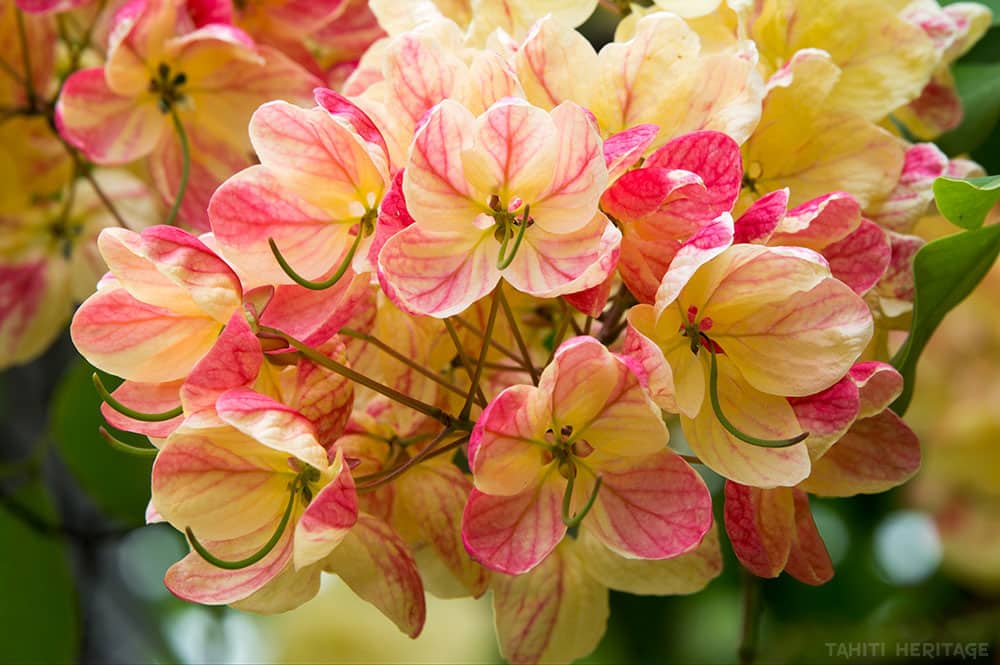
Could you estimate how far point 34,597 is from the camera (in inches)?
21.3

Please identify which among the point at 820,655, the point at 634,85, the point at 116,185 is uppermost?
the point at 634,85

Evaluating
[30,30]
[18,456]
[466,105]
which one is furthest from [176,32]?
[18,456]

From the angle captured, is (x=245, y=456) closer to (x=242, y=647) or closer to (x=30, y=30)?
(x=30, y=30)

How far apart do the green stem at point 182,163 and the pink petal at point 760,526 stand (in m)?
0.22

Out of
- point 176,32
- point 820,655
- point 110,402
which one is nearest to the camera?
point 110,402

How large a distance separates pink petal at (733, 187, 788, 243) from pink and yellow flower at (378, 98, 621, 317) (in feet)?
0.11

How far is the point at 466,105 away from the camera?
0.31 meters

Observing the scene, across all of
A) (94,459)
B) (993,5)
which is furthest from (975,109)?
(94,459)

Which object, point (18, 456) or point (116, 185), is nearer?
point (116, 185)

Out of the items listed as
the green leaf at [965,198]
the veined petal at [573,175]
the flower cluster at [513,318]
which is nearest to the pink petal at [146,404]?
the flower cluster at [513,318]

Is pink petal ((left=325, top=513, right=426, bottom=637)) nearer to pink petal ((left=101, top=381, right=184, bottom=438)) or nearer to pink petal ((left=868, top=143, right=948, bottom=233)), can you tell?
pink petal ((left=101, top=381, right=184, bottom=438))

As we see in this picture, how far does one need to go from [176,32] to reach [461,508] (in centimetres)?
21

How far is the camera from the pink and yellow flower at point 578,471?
0.29 m

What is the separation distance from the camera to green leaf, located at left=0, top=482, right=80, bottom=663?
20.8 inches
